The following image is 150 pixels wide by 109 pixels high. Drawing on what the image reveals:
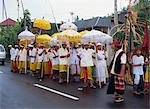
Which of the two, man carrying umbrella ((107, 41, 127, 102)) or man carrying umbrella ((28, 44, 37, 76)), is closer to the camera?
man carrying umbrella ((107, 41, 127, 102))

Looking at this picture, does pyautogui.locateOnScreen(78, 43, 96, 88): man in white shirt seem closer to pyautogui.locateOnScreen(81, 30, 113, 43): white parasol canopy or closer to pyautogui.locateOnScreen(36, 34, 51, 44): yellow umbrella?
pyautogui.locateOnScreen(81, 30, 113, 43): white parasol canopy

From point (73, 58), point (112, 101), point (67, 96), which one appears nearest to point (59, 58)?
point (73, 58)

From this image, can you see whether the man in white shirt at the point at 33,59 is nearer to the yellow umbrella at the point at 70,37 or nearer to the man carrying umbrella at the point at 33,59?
the man carrying umbrella at the point at 33,59

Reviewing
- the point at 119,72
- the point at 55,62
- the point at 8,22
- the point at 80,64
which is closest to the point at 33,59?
the point at 55,62

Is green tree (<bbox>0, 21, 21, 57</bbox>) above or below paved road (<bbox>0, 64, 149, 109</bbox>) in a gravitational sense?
above

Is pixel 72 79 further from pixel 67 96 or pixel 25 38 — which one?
pixel 25 38

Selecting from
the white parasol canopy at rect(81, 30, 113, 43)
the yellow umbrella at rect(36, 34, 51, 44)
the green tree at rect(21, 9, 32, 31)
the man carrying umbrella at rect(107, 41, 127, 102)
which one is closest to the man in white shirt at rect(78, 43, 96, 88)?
the white parasol canopy at rect(81, 30, 113, 43)

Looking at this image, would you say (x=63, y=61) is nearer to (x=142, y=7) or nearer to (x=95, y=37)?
(x=95, y=37)

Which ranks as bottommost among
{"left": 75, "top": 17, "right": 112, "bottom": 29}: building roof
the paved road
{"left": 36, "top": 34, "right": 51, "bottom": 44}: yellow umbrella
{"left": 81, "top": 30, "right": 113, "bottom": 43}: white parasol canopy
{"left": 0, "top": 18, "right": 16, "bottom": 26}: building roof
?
the paved road

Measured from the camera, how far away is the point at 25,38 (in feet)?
76.5

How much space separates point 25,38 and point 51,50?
469 centimetres

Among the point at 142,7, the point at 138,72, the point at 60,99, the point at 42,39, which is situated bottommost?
the point at 60,99

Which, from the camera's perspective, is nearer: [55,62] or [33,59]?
[55,62]

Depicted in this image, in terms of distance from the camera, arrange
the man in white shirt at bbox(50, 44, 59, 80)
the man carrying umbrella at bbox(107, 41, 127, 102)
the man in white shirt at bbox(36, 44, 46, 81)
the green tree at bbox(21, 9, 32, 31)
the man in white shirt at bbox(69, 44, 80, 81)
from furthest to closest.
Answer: the green tree at bbox(21, 9, 32, 31), the man in white shirt at bbox(36, 44, 46, 81), the man in white shirt at bbox(50, 44, 59, 80), the man in white shirt at bbox(69, 44, 80, 81), the man carrying umbrella at bbox(107, 41, 127, 102)
